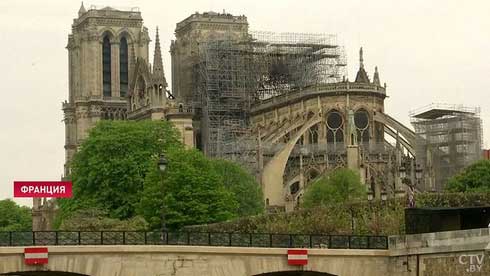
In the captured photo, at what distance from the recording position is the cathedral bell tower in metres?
168

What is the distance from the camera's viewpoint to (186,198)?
99.0 m

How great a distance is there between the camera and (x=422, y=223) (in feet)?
187

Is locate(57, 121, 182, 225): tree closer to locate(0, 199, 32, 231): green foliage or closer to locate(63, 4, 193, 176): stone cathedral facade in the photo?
locate(63, 4, 193, 176): stone cathedral facade

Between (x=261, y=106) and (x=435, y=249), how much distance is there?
95409 millimetres

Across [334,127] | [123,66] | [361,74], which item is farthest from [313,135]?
[123,66]

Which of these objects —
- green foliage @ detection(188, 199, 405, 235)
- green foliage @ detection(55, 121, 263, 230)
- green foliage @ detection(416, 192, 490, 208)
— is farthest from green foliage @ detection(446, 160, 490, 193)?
green foliage @ detection(416, 192, 490, 208)

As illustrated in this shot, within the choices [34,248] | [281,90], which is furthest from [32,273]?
[281,90]

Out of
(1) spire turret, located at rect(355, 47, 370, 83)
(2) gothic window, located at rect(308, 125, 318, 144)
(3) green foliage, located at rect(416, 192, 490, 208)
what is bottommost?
(3) green foliage, located at rect(416, 192, 490, 208)

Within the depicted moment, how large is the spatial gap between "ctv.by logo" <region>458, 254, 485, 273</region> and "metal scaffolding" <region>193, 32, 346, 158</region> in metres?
87.5

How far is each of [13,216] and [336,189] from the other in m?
79.6

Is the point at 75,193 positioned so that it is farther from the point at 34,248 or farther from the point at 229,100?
the point at 34,248

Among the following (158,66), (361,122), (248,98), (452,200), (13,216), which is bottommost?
(452,200)

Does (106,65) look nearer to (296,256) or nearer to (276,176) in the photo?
(276,176)

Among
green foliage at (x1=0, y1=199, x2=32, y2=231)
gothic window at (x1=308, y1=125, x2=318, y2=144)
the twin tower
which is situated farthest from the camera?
green foliage at (x1=0, y1=199, x2=32, y2=231)
